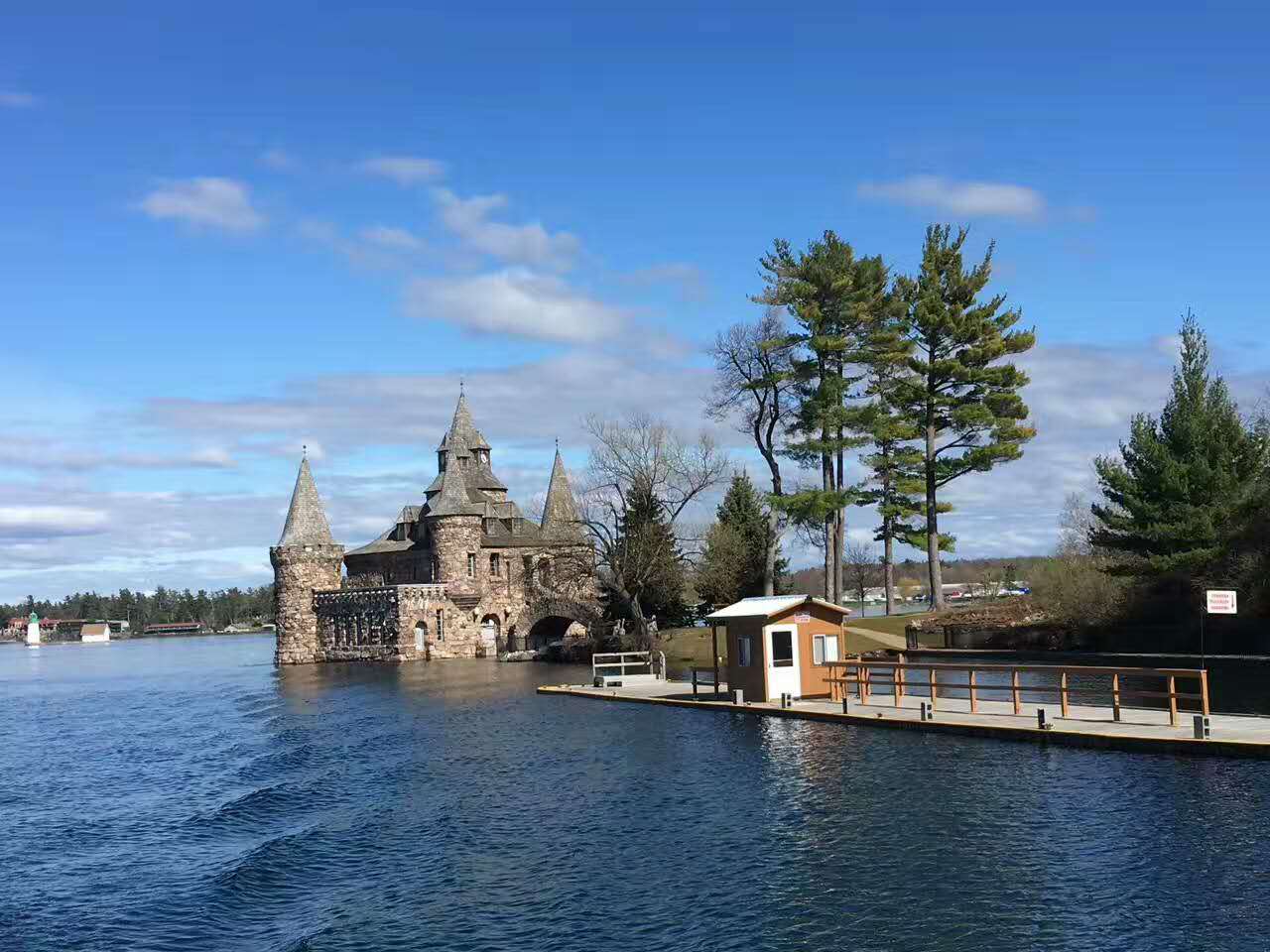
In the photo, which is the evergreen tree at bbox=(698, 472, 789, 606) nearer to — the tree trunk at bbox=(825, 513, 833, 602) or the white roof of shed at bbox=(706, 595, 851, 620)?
the tree trunk at bbox=(825, 513, 833, 602)

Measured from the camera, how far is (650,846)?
22.8 meters

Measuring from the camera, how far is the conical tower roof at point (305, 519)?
93.6m

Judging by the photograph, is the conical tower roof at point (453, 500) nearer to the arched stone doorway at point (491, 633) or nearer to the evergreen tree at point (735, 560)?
the arched stone doorway at point (491, 633)

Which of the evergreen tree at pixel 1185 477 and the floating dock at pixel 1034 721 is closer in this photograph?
the floating dock at pixel 1034 721

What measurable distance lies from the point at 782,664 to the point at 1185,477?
2811cm

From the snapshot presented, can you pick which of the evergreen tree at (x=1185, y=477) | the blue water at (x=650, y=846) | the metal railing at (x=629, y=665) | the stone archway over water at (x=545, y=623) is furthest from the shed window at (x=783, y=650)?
the stone archway over water at (x=545, y=623)

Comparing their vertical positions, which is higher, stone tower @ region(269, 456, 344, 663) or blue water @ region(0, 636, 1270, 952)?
stone tower @ region(269, 456, 344, 663)

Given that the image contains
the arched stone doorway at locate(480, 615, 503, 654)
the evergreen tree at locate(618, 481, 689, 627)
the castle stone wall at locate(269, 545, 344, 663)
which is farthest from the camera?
the castle stone wall at locate(269, 545, 344, 663)

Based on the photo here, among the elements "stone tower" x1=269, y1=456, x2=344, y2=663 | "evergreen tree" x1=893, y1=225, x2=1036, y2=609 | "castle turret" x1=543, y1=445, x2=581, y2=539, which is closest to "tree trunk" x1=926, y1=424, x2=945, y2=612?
"evergreen tree" x1=893, y1=225, x2=1036, y2=609

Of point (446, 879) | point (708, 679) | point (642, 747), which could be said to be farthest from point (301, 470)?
point (446, 879)

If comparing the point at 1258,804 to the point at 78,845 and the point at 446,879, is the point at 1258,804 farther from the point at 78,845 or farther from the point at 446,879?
the point at 78,845

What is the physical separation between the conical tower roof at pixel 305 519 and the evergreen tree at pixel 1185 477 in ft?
201

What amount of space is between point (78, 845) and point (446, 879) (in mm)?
11081

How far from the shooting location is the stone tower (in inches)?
3664
